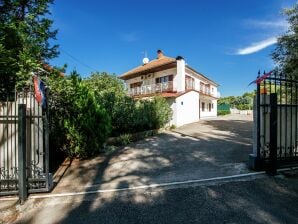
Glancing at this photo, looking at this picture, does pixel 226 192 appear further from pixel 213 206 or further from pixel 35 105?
pixel 35 105

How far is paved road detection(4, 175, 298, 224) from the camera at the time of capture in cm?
433

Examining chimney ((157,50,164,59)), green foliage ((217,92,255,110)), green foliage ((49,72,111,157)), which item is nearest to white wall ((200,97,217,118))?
chimney ((157,50,164,59))

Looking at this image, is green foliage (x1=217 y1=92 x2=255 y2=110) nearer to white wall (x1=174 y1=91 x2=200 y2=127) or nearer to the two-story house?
the two-story house

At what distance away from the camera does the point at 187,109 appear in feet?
80.6

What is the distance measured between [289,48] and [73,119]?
37.9ft

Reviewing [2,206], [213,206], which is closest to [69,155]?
[2,206]

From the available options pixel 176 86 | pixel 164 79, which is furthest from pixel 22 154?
pixel 164 79

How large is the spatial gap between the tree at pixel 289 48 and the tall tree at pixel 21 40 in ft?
39.1

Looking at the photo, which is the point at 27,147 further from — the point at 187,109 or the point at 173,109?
the point at 187,109

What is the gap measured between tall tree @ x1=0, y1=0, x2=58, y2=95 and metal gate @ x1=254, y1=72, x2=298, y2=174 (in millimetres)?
7873

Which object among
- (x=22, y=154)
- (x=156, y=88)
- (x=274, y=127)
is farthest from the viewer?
(x=156, y=88)

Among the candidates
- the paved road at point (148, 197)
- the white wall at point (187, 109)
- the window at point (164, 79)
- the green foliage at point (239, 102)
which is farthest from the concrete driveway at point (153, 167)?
the green foliage at point (239, 102)

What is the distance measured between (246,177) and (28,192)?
514 cm

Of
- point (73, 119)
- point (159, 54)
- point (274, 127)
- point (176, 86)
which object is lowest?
point (274, 127)
